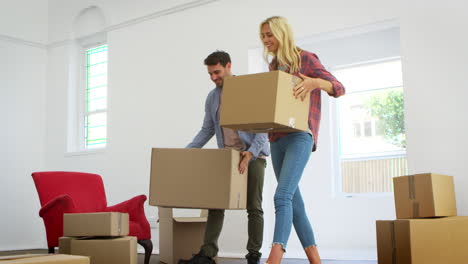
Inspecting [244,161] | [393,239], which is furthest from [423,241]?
[244,161]

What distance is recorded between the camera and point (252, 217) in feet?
9.55

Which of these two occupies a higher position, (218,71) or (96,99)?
(96,99)

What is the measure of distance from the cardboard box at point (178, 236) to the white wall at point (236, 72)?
0.74m

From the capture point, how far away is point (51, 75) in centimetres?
634

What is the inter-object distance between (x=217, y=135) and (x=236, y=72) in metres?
1.79

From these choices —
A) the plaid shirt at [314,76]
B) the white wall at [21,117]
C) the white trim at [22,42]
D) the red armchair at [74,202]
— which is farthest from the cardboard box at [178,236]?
the white trim at [22,42]

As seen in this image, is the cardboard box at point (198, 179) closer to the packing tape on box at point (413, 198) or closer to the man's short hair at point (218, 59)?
the man's short hair at point (218, 59)

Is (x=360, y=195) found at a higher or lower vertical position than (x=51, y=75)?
lower

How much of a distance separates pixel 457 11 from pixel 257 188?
192 cm

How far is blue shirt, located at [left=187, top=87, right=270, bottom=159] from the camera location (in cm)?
280

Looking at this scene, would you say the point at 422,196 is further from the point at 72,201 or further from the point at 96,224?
the point at 72,201

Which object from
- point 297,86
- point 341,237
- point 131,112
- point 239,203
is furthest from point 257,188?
point 341,237

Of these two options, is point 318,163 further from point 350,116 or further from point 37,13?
point 37,13

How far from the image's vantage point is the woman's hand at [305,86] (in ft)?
7.70
